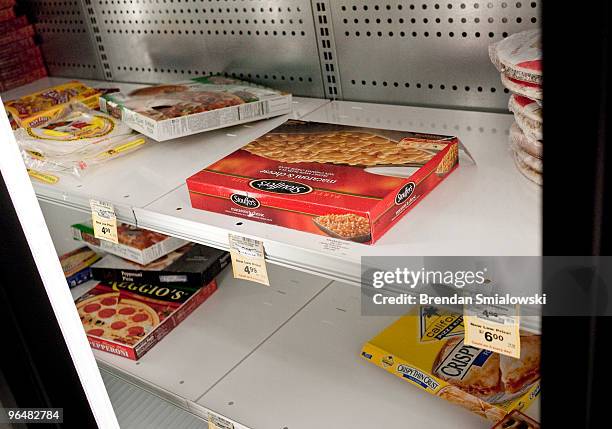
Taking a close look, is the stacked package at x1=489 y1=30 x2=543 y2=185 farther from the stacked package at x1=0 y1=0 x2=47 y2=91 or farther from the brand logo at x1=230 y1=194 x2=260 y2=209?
the stacked package at x1=0 y1=0 x2=47 y2=91

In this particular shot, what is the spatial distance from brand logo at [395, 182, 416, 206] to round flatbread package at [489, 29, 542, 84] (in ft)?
0.93

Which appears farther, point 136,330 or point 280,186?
point 136,330

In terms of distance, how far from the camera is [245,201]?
4.33ft

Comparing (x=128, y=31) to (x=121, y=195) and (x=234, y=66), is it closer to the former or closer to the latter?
(x=234, y=66)

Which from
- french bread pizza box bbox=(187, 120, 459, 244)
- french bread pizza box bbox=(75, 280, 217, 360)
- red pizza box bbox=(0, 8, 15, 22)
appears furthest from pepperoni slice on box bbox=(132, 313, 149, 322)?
red pizza box bbox=(0, 8, 15, 22)

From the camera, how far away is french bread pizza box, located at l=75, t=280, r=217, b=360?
185 cm

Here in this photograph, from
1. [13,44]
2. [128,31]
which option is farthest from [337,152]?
[13,44]

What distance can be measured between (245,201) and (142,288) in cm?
88

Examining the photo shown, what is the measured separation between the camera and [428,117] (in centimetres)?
169

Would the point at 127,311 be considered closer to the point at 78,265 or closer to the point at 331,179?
the point at 78,265

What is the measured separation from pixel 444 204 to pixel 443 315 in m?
0.47

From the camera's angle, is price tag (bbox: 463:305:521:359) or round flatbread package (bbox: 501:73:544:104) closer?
price tag (bbox: 463:305:521:359)

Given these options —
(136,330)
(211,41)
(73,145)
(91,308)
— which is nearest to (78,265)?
(91,308)

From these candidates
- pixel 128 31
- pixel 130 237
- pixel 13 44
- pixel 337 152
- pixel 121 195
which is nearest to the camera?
pixel 337 152
